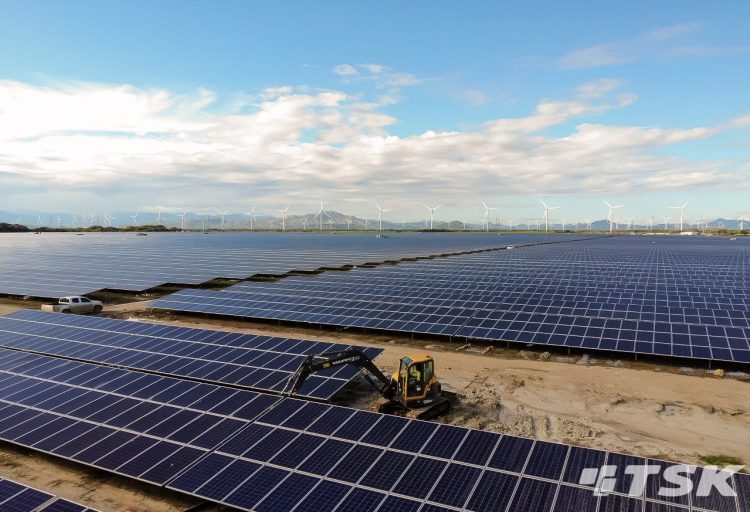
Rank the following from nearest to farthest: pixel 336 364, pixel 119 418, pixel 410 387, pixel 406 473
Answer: pixel 406 473
pixel 119 418
pixel 336 364
pixel 410 387

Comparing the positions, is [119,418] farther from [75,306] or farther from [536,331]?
[75,306]

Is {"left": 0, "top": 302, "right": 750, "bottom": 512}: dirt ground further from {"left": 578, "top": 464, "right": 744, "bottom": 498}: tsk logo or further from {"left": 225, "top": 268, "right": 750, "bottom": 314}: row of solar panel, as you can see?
{"left": 225, "top": 268, "right": 750, "bottom": 314}: row of solar panel

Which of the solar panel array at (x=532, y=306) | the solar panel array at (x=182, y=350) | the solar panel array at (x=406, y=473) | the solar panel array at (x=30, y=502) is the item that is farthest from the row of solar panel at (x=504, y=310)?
the solar panel array at (x=30, y=502)

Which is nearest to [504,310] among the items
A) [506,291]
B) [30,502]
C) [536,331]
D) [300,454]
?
[536,331]

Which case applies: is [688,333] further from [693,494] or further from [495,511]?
[495,511]

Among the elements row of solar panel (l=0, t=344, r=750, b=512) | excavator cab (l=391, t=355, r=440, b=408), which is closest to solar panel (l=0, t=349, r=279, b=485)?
row of solar panel (l=0, t=344, r=750, b=512)

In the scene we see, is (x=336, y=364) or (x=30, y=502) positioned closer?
(x=30, y=502)

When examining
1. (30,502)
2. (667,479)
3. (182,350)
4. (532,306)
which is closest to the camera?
(667,479)

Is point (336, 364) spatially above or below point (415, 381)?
above
